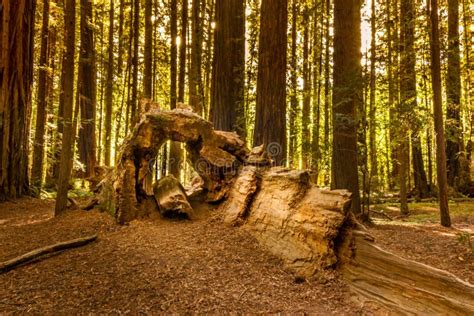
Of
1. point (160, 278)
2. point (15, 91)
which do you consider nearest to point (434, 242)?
point (160, 278)

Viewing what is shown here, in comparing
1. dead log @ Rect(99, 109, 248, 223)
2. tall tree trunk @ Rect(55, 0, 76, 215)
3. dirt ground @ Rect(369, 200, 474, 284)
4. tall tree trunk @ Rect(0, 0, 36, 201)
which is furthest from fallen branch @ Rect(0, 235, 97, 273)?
tall tree trunk @ Rect(0, 0, 36, 201)

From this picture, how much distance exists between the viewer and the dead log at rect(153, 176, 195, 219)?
4520 mm

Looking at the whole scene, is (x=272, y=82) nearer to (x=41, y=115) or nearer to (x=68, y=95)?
(x=68, y=95)

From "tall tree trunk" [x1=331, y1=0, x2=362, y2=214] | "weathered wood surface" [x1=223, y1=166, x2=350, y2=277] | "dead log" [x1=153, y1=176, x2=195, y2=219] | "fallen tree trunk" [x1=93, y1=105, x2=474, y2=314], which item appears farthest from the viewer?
"tall tree trunk" [x1=331, y1=0, x2=362, y2=214]

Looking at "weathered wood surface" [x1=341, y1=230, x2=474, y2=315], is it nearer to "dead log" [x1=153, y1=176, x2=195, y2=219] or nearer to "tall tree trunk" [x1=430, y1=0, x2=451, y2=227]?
"dead log" [x1=153, y1=176, x2=195, y2=219]

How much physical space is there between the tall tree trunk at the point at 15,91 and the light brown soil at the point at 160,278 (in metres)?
3.36

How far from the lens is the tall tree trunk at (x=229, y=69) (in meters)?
6.88

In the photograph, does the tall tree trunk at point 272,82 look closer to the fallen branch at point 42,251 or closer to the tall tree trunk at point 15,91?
the fallen branch at point 42,251

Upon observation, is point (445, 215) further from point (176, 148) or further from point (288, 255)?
point (176, 148)

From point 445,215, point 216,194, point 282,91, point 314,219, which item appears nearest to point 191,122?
point 216,194

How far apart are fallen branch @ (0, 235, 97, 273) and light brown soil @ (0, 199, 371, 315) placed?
2.8 inches

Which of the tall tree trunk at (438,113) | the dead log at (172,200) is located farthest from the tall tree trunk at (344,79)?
the dead log at (172,200)

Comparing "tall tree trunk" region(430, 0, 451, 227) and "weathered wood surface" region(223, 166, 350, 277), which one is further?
"tall tree trunk" region(430, 0, 451, 227)

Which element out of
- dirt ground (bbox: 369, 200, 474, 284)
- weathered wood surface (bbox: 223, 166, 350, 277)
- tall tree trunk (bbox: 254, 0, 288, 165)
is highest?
tall tree trunk (bbox: 254, 0, 288, 165)
